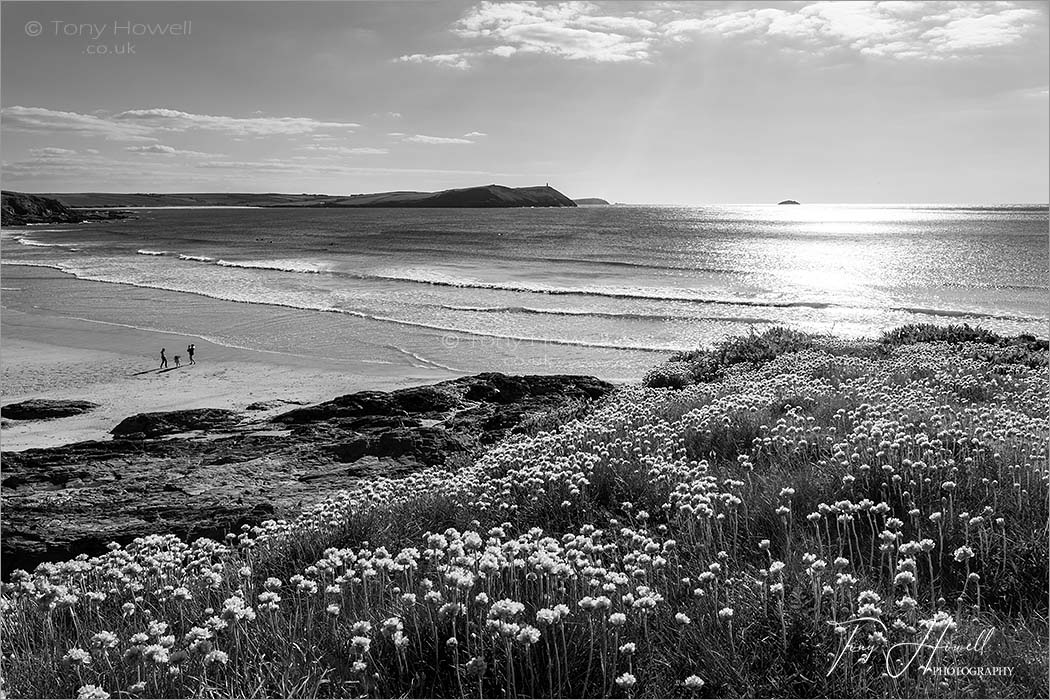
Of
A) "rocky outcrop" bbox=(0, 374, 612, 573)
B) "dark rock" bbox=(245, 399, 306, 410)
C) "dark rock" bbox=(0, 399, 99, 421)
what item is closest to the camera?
"rocky outcrop" bbox=(0, 374, 612, 573)

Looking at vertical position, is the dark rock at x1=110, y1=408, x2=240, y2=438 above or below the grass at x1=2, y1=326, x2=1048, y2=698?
below

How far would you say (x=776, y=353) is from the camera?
17.3 meters

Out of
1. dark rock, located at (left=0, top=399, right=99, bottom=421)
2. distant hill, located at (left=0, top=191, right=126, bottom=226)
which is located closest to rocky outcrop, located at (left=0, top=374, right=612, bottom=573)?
dark rock, located at (left=0, top=399, right=99, bottom=421)

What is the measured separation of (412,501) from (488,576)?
3140 millimetres

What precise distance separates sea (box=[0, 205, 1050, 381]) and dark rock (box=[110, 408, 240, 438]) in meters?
8.67

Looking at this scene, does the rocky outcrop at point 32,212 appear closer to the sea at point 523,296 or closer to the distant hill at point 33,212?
the distant hill at point 33,212

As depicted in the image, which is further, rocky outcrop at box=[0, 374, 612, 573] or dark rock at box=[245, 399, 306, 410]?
dark rock at box=[245, 399, 306, 410]

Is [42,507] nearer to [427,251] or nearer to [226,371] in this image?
[226,371]

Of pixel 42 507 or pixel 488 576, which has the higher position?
pixel 488 576

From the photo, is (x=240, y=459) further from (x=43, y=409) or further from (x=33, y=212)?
(x=33, y=212)

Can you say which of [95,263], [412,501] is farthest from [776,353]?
[95,263]
